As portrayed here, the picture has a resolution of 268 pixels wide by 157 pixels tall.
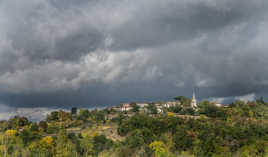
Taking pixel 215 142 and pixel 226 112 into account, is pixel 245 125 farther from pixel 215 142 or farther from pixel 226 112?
pixel 215 142

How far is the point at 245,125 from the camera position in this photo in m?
116

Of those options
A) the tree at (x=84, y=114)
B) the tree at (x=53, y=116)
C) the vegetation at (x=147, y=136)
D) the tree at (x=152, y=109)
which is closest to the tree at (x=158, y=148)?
the vegetation at (x=147, y=136)

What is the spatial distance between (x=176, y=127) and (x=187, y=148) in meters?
15.6

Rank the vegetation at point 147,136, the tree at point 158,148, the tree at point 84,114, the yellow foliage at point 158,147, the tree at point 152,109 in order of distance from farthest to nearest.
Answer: the tree at point 152,109 < the tree at point 84,114 < the yellow foliage at point 158,147 < the tree at point 158,148 < the vegetation at point 147,136

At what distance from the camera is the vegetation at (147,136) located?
84.2 m

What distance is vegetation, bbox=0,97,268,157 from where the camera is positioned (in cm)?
8419

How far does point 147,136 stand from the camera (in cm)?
10500

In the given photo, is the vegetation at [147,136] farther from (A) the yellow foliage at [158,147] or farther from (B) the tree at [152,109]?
(B) the tree at [152,109]

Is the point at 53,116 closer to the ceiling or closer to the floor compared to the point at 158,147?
closer to the ceiling

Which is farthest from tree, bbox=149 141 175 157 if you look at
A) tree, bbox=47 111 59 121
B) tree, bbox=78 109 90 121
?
tree, bbox=47 111 59 121

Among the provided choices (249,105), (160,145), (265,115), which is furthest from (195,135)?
(249,105)

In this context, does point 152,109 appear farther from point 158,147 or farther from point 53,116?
point 158,147

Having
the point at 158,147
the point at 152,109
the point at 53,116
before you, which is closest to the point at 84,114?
the point at 53,116

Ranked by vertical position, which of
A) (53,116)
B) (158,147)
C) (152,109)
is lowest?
(158,147)
